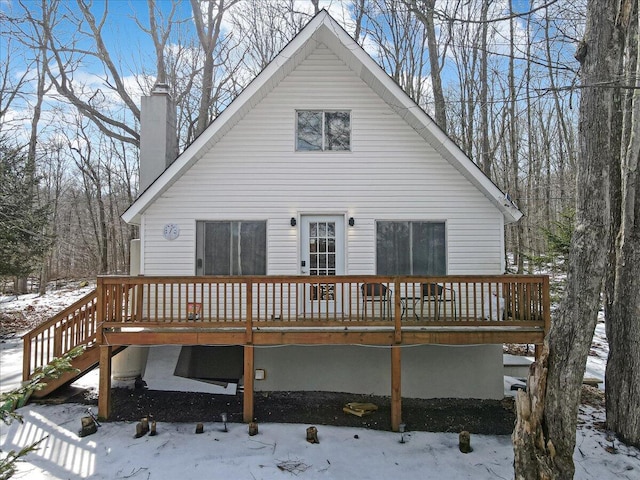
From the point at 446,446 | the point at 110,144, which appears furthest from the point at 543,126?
the point at 110,144

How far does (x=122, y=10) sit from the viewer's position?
1595 cm

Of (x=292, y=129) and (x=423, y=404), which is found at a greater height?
(x=292, y=129)

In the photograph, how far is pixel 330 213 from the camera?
8.08m

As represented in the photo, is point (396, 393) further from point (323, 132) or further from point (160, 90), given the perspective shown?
point (160, 90)

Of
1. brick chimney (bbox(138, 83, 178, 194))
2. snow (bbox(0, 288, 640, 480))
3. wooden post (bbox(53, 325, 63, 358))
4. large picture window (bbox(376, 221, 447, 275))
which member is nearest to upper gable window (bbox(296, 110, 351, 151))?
large picture window (bbox(376, 221, 447, 275))

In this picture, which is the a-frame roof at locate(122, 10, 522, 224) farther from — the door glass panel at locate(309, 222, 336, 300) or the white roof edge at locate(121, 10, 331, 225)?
the door glass panel at locate(309, 222, 336, 300)

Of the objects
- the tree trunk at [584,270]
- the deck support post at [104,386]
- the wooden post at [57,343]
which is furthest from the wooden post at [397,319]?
the wooden post at [57,343]

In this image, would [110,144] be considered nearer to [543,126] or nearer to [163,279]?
[163,279]

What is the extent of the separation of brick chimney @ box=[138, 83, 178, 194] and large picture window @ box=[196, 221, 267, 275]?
1.72 metres

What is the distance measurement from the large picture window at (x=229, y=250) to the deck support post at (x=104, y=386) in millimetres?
2095

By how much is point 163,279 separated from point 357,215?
144 inches

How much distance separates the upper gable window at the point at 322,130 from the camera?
323 inches

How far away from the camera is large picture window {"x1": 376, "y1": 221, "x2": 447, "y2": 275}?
8094mm

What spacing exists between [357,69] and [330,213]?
2759 millimetres
